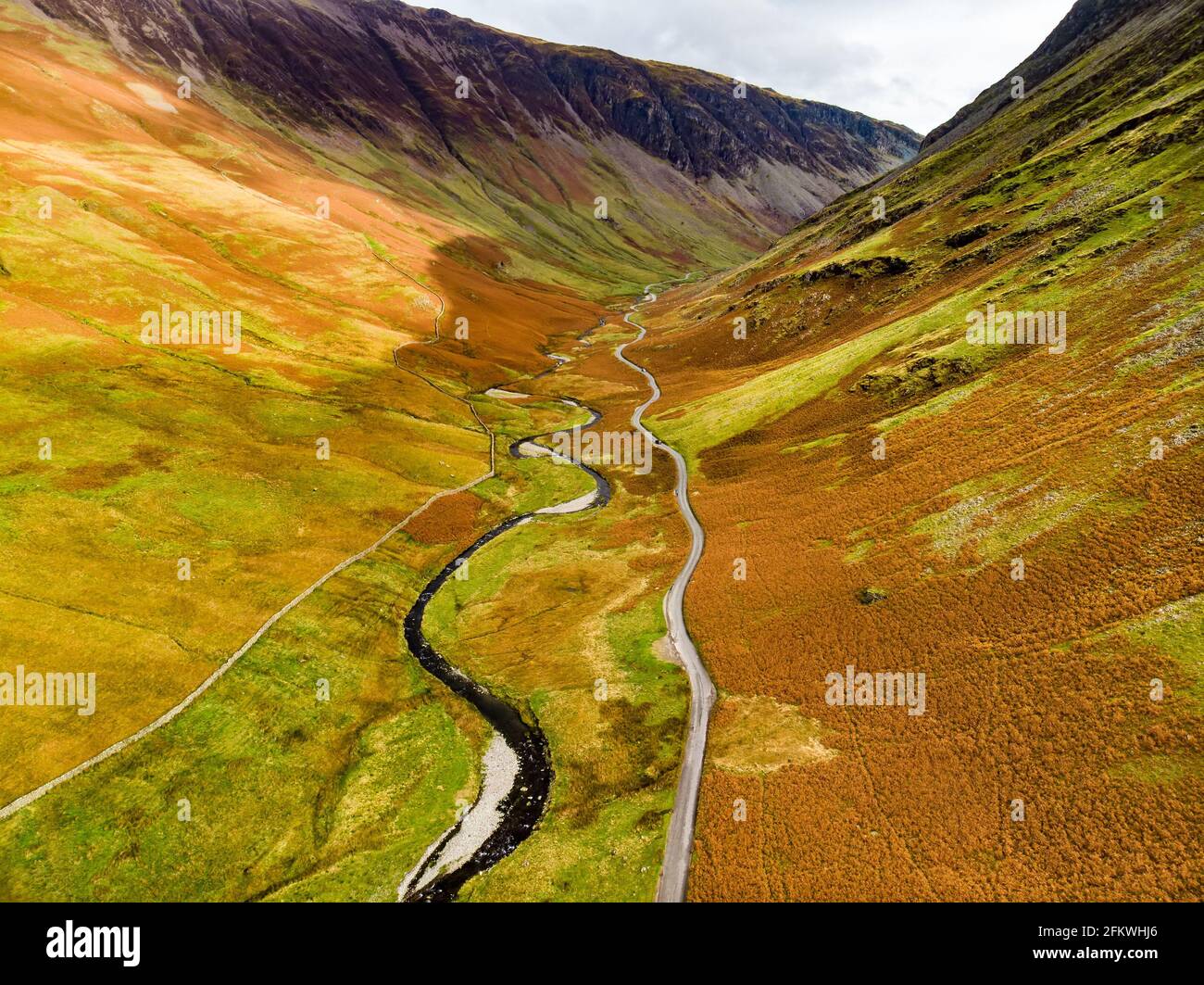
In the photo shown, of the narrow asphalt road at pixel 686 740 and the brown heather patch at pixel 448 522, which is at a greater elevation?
the brown heather patch at pixel 448 522

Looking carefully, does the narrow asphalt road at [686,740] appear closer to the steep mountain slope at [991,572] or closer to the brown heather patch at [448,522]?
the steep mountain slope at [991,572]

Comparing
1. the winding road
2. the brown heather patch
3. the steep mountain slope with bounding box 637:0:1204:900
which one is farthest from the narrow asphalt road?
the brown heather patch

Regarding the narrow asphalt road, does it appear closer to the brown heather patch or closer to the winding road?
the winding road

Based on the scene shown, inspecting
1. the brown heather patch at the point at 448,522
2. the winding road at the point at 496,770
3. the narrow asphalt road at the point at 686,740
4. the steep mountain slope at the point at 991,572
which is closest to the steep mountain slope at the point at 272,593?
the brown heather patch at the point at 448,522

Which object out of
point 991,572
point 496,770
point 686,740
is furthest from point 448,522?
point 991,572

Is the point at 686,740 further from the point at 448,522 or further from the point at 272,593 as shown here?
the point at 448,522

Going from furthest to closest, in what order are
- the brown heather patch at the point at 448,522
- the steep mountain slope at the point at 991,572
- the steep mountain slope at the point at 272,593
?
the brown heather patch at the point at 448,522 → the steep mountain slope at the point at 272,593 → the steep mountain slope at the point at 991,572

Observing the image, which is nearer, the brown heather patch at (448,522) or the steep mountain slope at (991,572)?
the steep mountain slope at (991,572)
